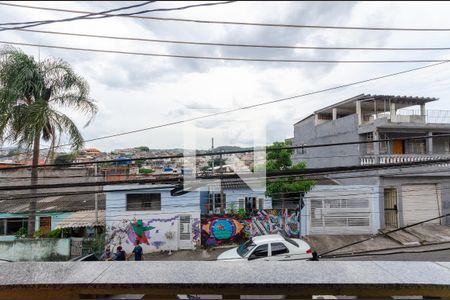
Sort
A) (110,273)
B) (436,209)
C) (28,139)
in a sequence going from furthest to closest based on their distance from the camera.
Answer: (436,209) → (28,139) → (110,273)

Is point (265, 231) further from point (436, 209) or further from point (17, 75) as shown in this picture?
point (17, 75)

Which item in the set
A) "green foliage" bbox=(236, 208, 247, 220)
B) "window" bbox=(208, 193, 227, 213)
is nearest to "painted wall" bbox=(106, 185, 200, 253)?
"window" bbox=(208, 193, 227, 213)

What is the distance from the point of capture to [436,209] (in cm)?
1580

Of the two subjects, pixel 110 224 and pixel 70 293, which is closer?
pixel 70 293

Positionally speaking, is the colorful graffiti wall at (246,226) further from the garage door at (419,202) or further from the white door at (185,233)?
the garage door at (419,202)

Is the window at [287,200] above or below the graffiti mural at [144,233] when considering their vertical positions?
above

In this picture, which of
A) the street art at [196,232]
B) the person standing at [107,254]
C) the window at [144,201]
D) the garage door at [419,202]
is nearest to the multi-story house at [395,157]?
the garage door at [419,202]

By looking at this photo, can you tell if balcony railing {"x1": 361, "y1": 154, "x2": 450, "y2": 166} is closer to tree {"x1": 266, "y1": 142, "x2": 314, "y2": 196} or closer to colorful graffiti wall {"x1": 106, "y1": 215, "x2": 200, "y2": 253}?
tree {"x1": 266, "y1": 142, "x2": 314, "y2": 196}

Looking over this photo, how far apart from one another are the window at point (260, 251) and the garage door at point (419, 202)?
9.15m

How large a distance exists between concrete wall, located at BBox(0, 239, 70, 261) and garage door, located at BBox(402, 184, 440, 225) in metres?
14.0

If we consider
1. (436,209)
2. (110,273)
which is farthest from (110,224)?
(436,209)

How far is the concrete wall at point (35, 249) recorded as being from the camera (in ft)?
37.6

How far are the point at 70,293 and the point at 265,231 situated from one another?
13.2m

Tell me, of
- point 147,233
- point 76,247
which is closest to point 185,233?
point 147,233
